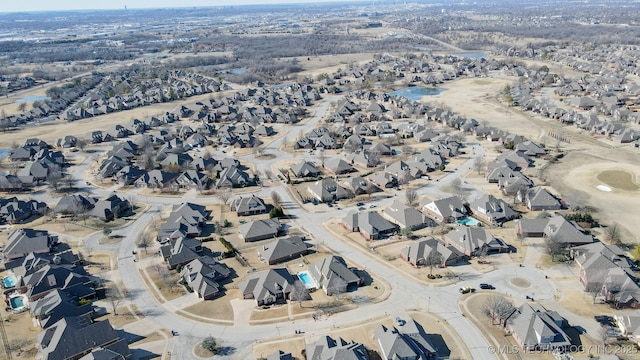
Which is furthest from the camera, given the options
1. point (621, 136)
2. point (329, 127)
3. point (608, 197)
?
point (329, 127)

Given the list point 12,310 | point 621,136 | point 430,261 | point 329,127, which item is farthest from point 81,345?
point 621,136

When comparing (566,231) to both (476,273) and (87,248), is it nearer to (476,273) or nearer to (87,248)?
(476,273)

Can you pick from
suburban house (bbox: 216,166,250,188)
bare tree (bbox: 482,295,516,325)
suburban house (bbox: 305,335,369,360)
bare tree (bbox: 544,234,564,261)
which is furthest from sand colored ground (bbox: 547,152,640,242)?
suburban house (bbox: 216,166,250,188)

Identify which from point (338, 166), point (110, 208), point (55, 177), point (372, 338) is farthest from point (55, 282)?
point (338, 166)

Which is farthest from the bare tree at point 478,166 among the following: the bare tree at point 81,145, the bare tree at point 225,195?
A: the bare tree at point 81,145

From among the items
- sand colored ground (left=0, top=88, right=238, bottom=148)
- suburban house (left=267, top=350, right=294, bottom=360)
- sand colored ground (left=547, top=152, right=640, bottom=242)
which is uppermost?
sand colored ground (left=0, top=88, right=238, bottom=148)

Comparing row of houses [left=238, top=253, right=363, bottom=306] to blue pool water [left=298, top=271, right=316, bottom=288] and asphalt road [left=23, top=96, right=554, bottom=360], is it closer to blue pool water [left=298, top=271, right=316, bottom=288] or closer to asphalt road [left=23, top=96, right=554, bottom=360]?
blue pool water [left=298, top=271, right=316, bottom=288]
